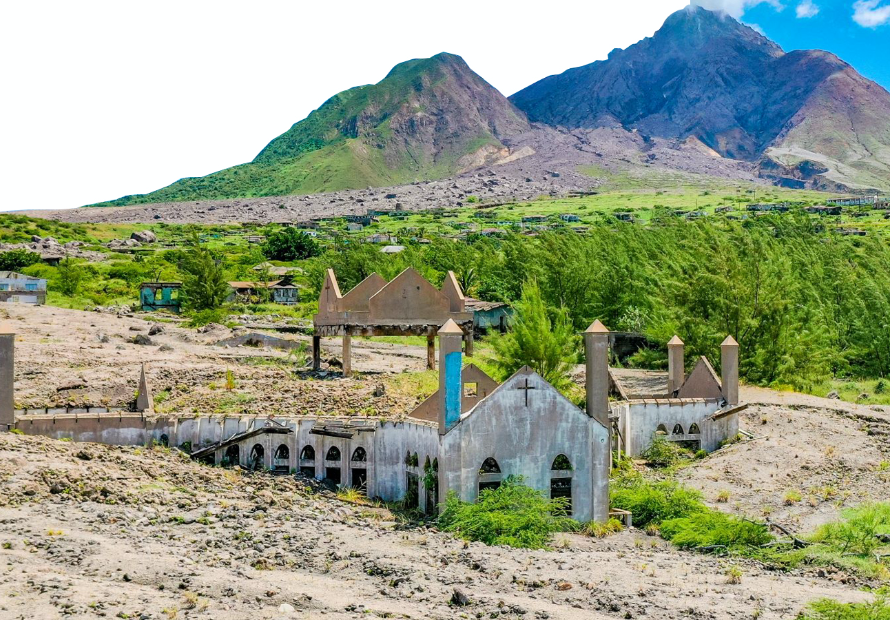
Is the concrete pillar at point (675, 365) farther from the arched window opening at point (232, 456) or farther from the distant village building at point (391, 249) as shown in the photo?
the distant village building at point (391, 249)

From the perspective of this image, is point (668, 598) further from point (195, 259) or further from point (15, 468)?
Result: point (195, 259)

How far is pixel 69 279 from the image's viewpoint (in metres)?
71.8

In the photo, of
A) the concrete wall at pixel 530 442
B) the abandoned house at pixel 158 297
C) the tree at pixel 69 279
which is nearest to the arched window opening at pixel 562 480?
the concrete wall at pixel 530 442

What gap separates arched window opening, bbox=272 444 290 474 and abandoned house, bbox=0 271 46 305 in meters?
37.1

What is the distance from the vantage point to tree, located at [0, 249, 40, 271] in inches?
3184

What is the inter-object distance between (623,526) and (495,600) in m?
7.64

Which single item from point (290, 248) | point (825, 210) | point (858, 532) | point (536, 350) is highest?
point (825, 210)

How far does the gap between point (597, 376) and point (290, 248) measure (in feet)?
268

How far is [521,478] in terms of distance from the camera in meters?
25.3

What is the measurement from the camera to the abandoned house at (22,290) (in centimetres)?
6203

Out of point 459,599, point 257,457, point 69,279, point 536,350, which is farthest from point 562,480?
point 69,279

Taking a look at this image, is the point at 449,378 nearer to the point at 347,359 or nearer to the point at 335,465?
the point at 335,465

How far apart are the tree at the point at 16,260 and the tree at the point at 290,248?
86.1ft

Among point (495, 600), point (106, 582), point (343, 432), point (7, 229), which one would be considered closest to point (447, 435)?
point (343, 432)
